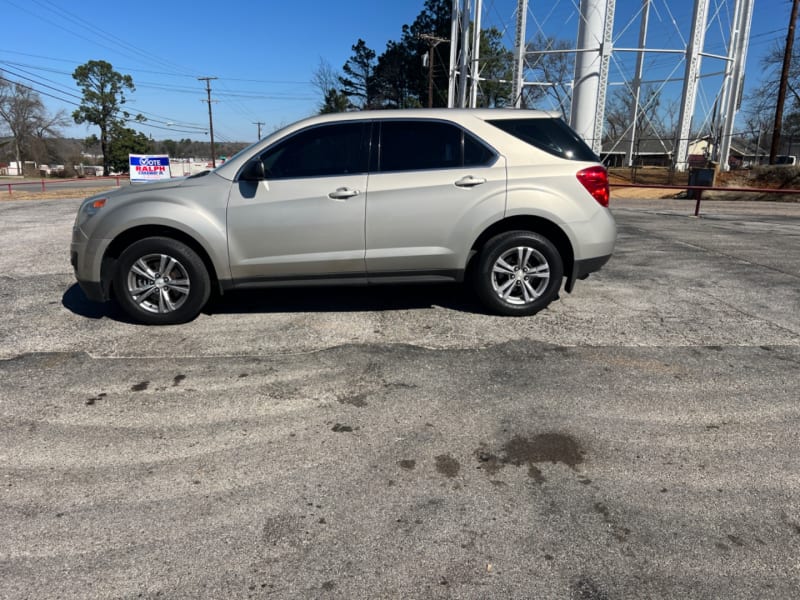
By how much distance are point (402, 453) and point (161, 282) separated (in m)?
3.08

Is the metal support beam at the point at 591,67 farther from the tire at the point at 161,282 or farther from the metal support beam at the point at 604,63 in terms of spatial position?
the tire at the point at 161,282

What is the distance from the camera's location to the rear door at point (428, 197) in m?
4.87

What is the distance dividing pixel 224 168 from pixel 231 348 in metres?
1.64

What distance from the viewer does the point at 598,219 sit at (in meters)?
5.12

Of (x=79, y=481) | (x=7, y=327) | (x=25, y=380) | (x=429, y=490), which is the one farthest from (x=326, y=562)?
(x=7, y=327)

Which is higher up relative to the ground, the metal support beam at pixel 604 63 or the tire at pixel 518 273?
the metal support beam at pixel 604 63

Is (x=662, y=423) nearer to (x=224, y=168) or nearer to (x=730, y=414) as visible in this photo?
(x=730, y=414)

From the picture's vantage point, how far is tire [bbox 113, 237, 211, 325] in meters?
4.89

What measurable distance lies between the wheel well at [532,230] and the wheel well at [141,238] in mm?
2475

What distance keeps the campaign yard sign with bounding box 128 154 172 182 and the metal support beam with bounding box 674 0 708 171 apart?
84.1 feet

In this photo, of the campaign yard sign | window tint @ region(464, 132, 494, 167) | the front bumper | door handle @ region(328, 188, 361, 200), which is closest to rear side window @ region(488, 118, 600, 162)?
window tint @ region(464, 132, 494, 167)

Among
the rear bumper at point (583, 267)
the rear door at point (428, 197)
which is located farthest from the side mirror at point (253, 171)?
the rear bumper at point (583, 267)

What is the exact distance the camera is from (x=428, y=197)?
4867mm

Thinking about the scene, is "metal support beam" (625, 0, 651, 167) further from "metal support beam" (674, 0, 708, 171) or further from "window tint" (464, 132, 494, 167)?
"window tint" (464, 132, 494, 167)
